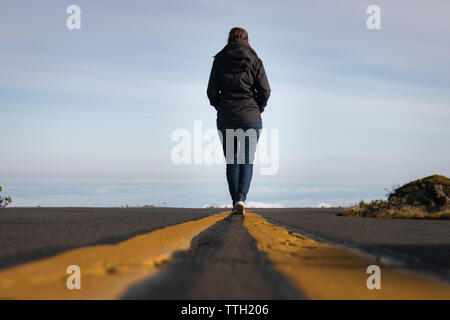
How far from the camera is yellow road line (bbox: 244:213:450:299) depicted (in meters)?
1.45

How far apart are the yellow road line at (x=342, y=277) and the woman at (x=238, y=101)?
5520 millimetres

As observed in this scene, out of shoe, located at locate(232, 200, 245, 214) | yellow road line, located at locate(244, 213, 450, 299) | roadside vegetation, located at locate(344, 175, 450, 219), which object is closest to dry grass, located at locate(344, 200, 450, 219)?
roadside vegetation, located at locate(344, 175, 450, 219)

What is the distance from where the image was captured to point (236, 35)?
27.9ft

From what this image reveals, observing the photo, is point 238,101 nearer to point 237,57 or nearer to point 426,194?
A: point 237,57

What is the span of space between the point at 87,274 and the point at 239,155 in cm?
648

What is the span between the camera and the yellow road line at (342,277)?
57.1 inches

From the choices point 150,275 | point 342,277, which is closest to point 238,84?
point 342,277

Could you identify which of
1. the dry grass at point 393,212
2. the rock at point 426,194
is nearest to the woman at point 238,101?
the dry grass at point 393,212

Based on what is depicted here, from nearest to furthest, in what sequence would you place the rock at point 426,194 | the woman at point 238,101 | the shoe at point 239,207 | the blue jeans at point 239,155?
1. the shoe at point 239,207
2. the blue jeans at point 239,155
3. the woman at point 238,101
4. the rock at point 426,194

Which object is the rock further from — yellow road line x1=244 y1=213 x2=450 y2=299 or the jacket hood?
yellow road line x1=244 y1=213 x2=450 y2=299

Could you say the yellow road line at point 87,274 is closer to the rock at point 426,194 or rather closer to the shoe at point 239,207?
the shoe at point 239,207

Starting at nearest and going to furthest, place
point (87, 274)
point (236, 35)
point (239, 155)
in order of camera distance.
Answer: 1. point (87, 274)
2. point (239, 155)
3. point (236, 35)
